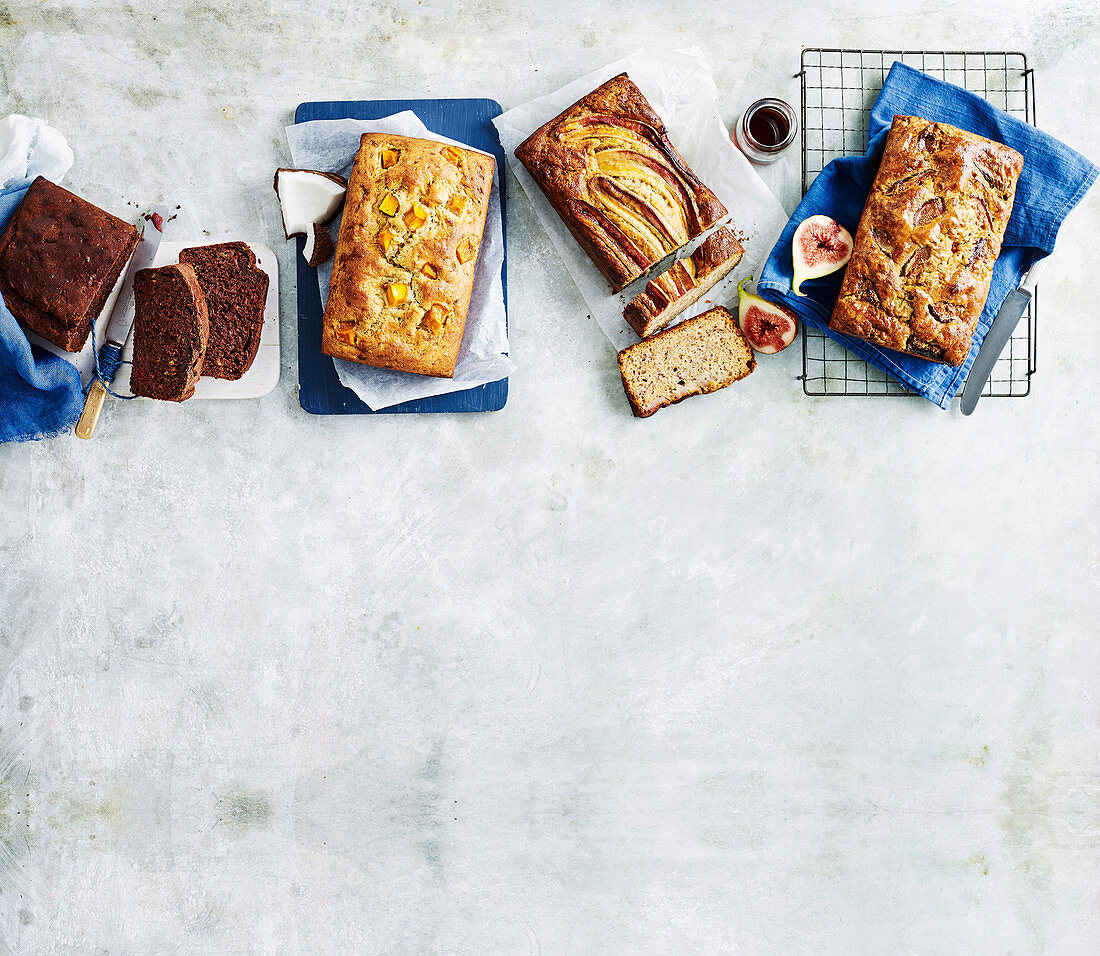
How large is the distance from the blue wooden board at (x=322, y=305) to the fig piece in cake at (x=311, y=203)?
11 cm

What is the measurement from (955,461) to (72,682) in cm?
398

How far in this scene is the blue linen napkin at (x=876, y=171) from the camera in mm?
2861

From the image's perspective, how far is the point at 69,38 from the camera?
9.87 feet

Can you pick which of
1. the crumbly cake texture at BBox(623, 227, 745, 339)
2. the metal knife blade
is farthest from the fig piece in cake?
the crumbly cake texture at BBox(623, 227, 745, 339)

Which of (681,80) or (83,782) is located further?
(83,782)

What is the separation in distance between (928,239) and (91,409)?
3.34 m

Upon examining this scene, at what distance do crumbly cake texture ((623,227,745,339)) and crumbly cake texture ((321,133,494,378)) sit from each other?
697 millimetres

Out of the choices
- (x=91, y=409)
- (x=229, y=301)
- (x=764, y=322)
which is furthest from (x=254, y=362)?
(x=764, y=322)

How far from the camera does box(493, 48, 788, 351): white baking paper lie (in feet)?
9.52

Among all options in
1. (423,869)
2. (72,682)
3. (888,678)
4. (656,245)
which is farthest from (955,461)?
(72,682)

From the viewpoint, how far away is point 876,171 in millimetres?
2881

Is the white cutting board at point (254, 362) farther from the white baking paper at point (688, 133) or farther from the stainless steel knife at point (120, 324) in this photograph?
the white baking paper at point (688, 133)

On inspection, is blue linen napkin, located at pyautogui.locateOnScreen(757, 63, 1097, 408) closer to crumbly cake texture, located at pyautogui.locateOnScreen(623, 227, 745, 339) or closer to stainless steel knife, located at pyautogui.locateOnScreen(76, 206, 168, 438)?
crumbly cake texture, located at pyautogui.locateOnScreen(623, 227, 745, 339)

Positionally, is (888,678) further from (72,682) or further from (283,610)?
(72,682)
